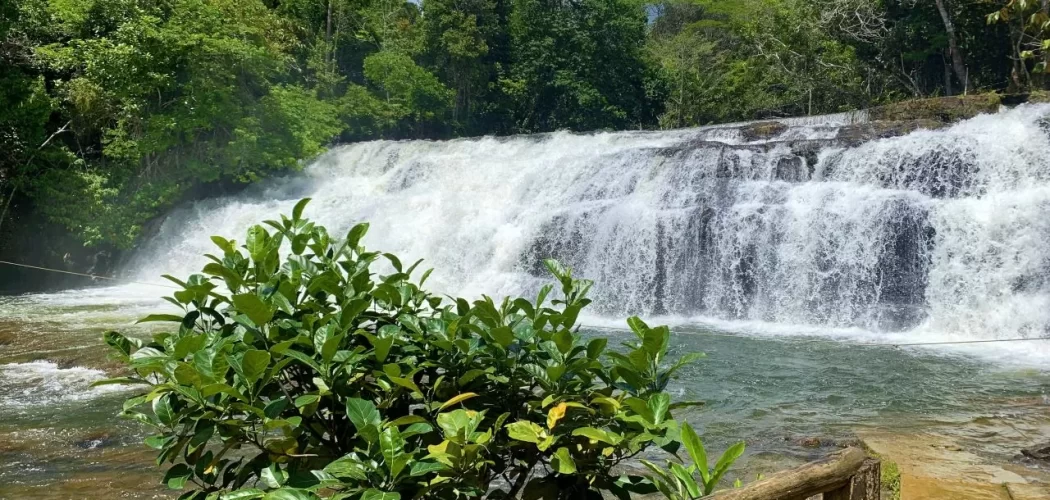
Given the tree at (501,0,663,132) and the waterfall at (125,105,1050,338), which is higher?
the tree at (501,0,663,132)

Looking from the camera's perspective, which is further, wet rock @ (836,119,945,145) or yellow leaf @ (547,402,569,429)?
wet rock @ (836,119,945,145)

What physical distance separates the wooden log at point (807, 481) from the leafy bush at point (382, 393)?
13cm

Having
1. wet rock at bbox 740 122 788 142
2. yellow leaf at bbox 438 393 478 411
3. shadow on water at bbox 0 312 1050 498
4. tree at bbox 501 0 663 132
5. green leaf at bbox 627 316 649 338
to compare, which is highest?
tree at bbox 501 0 663 132

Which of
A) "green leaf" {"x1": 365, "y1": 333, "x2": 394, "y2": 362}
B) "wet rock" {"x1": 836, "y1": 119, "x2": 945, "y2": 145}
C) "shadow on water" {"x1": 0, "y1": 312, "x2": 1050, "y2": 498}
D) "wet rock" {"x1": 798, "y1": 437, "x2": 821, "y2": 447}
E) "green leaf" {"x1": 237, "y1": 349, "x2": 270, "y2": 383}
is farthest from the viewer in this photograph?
"wet rock" {"x1": 836, "y1": 119, "x2": 945, "y2": 145}

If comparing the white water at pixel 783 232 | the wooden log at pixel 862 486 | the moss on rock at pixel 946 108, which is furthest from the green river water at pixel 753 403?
the moss on rock at pixel 946 108

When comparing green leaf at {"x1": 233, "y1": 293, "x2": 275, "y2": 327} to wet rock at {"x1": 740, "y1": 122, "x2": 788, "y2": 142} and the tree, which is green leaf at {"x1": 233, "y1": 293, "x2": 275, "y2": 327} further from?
the tree

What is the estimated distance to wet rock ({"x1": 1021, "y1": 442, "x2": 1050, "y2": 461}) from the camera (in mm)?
4777

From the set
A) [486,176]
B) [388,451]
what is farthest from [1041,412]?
[486,176]

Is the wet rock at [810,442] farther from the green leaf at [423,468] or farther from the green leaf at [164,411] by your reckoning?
the green leaf at [164,411]

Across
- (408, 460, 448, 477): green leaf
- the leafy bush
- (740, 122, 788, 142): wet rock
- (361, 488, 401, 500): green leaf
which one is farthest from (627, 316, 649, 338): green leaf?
(740, 122, 788, 142): wet rock

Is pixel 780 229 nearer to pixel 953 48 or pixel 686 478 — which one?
pixel 686 478

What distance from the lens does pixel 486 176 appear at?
A: 645 inches

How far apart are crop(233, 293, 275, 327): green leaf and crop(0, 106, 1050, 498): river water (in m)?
3.31

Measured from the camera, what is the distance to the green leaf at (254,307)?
1766 mm
